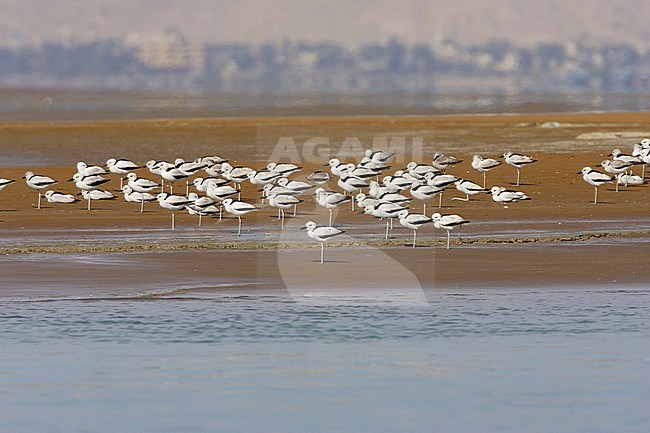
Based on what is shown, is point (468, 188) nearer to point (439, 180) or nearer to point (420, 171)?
point (420, 171)

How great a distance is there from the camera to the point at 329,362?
12.3 metres

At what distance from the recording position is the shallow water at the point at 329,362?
10.4 m

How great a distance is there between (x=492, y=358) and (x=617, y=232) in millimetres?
9752

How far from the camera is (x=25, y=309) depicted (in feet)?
49.7

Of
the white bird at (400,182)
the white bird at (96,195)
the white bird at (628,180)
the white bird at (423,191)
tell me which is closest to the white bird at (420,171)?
the white bird at (400,182)

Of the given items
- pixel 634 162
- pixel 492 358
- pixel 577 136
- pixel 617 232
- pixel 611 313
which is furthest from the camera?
pixel 577 136

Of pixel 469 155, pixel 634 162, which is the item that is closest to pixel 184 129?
pixel 469 155

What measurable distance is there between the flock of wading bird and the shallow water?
167 inches

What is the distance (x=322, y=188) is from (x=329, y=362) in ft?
44.5

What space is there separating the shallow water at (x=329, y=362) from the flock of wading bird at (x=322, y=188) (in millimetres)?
4242

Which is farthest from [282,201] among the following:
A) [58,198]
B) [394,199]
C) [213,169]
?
[213,169]

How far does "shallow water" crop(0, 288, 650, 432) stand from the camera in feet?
34.0

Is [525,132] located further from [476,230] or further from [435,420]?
[435,420]

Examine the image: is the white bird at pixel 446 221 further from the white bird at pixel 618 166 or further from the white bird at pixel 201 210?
the white bird at pixel 618 166
